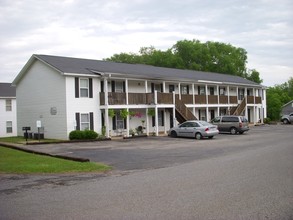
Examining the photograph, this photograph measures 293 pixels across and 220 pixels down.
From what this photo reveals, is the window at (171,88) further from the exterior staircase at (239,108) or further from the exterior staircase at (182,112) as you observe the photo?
the exterior staircase at (239,108)

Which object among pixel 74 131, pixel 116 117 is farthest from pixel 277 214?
pixel 116 117

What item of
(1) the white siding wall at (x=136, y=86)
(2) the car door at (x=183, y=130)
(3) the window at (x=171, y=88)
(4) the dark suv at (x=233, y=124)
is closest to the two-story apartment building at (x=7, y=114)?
(1) the white siding wall at (x=136, y=86)

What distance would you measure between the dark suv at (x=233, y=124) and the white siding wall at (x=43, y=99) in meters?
15.7

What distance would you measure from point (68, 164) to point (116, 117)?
60.5 ft

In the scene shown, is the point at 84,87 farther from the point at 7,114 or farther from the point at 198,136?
the point at 7,114

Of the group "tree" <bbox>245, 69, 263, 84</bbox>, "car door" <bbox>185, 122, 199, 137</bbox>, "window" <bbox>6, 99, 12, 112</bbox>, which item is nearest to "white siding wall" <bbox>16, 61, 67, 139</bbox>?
"car door" <bbox>185, 122, 199, 137</bbox>

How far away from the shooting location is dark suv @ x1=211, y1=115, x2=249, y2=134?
34594 mm

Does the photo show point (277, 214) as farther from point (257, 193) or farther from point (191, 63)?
point (191, 63)

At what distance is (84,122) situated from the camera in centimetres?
2981

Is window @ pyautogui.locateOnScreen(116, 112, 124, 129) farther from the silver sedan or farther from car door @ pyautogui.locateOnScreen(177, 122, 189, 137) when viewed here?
car door @ pyautogui.locateOnScreen(177, 122, 189, 137)

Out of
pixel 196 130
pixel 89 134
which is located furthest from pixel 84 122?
pixel 196 130

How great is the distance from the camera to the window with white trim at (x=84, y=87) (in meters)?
29.7

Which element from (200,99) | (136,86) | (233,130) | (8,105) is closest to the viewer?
(233,130)

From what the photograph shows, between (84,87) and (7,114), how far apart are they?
1920 cm
